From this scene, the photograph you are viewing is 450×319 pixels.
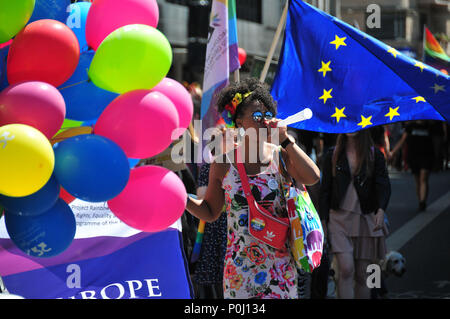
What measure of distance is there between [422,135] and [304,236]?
9.89 meters

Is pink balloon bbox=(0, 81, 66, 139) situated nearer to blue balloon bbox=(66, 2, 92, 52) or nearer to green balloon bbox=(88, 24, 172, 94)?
green balloon bbox=(88, 24, 172, 94)

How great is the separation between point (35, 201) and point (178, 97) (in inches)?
29.2

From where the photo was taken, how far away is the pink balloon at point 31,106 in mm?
2705

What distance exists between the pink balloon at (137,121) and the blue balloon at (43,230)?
14.2 inches

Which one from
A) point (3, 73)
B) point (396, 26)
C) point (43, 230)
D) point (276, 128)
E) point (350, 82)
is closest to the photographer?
point (43, 230)

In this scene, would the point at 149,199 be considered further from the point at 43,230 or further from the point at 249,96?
the point at 249,96

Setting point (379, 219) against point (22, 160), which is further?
point (379, 219)

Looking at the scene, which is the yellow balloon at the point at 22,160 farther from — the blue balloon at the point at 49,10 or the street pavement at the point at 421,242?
the street pavement at the point at 421,242

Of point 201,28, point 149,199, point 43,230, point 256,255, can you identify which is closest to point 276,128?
point 256,255

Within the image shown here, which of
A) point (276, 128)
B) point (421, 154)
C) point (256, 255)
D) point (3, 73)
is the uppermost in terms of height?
point (3, 73)

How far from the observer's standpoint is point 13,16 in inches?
110

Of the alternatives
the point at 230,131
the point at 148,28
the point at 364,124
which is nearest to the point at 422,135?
the point at 364,124

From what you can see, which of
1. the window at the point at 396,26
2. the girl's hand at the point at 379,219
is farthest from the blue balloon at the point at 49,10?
the window at the point at 396,26
